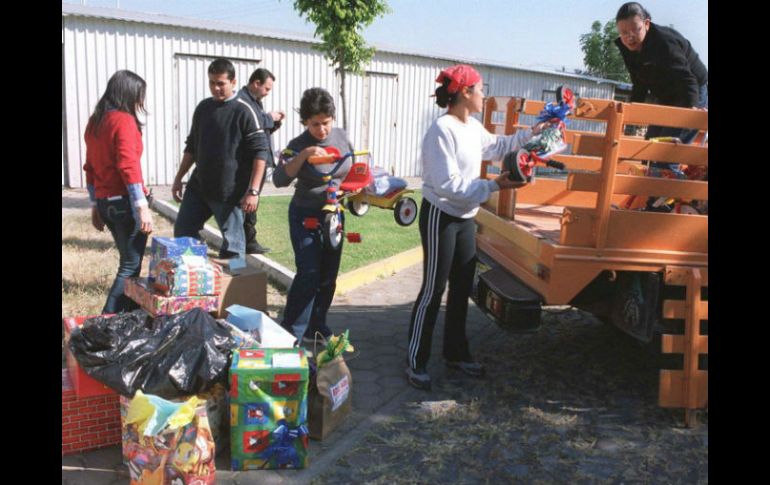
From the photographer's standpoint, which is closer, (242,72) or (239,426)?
(239,426)

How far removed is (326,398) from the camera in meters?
3.51

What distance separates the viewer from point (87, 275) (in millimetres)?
6227

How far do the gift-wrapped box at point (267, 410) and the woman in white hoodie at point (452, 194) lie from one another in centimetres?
119

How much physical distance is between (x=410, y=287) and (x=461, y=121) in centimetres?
299

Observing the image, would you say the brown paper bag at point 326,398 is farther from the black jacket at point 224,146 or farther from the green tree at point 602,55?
the green tree at point 602,55

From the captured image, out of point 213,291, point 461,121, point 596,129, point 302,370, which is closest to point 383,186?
point 461,121

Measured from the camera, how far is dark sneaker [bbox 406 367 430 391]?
13.9ft

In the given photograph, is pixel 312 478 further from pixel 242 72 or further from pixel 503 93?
pixel 503 93

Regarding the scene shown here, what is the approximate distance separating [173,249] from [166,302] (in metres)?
0.34

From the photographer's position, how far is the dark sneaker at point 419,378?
4238 mm

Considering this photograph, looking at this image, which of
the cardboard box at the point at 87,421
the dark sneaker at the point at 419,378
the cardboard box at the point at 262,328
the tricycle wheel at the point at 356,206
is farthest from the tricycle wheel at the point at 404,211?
the cardboard box at the point at 87,421

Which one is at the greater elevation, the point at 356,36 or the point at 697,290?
A: the point at 356,36

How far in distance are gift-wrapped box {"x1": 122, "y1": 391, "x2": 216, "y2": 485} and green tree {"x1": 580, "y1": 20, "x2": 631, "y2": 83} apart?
1458 inches

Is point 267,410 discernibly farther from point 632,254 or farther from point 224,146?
point 224,146
